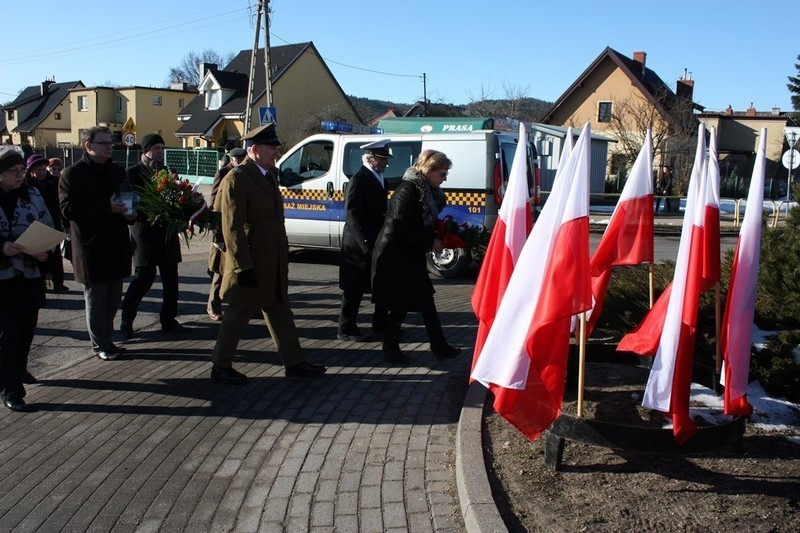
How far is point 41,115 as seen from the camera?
70.4m

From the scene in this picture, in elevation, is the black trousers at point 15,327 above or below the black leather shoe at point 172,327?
above

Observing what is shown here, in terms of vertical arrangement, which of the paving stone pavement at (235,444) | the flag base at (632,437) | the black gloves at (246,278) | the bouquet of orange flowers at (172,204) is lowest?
the paving stone pavement at (235,444)

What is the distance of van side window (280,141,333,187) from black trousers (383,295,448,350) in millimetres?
6502

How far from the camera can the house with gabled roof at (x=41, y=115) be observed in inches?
2667

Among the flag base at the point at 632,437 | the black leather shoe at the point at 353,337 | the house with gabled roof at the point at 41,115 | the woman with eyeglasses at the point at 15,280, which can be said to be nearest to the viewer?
the flag base at the point at 632,437

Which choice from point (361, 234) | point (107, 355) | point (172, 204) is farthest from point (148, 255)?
point (361, 234)

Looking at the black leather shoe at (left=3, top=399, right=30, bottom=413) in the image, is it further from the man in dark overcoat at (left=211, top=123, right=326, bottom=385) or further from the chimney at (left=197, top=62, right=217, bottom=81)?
the chimney at (left=197, top=62, right=217, bottom=81)

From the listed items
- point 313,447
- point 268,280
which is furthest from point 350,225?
point 313,447

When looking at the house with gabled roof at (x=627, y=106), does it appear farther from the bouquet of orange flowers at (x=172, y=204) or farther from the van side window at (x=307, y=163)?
the bouquet of orange flowers at (x=172, y=204)

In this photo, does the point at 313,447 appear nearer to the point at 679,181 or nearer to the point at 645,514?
the point at 645,514

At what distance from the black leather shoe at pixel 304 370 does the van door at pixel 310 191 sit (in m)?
6.62

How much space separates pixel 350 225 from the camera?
728cm

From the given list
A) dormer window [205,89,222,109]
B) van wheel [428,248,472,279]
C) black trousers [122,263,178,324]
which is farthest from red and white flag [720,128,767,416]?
dormer window [205,89,222,109]

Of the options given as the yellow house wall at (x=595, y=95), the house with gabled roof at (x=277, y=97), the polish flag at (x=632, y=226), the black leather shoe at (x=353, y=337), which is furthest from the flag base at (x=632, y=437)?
the house with gabled roof at (x=277, y=97)
